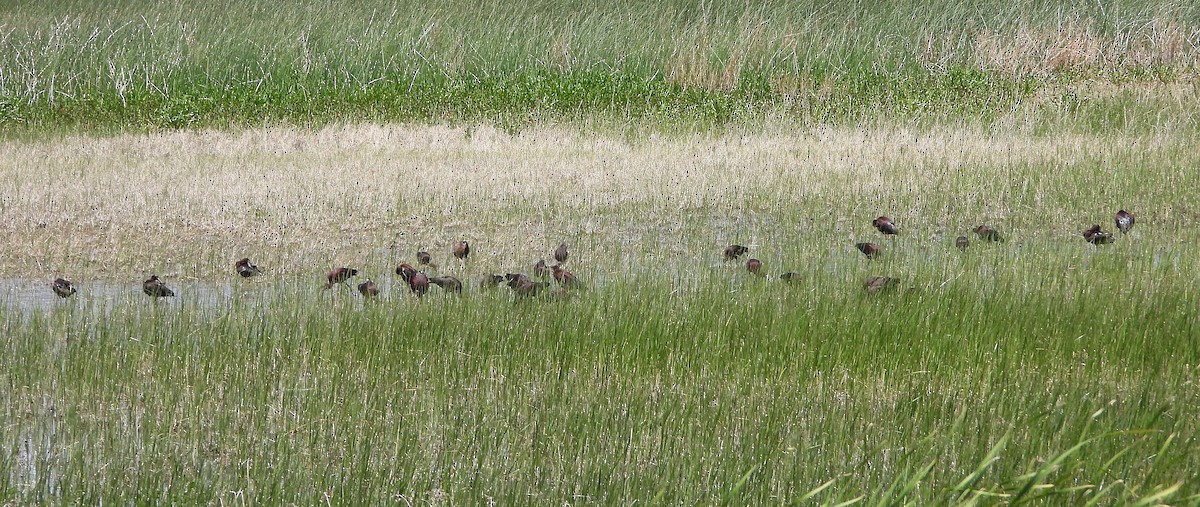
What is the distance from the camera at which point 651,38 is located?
15.6 metres

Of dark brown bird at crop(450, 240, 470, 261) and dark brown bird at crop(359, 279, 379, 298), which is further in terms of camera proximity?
dark brown bird at crop(450, 240, 470, 261)

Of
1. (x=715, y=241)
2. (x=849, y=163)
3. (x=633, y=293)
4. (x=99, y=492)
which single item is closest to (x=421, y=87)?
(x=849, y=163)

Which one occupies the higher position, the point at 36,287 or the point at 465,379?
the point at 465,379

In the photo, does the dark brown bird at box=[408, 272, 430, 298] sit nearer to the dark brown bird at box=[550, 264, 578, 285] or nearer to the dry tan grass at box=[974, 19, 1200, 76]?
the dark brown bird at box=[550, 264, 578, 285]

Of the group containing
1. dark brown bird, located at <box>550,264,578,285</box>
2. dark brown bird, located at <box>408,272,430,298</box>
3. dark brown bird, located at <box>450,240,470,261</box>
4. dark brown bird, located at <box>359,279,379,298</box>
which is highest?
dark brown bird, located at <box>550,264,578,285</box>

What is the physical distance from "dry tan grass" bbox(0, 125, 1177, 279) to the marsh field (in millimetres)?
49

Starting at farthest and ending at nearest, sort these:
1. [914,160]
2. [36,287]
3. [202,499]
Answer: [914,160], [36,287], [202,499]

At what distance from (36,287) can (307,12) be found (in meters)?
11.6

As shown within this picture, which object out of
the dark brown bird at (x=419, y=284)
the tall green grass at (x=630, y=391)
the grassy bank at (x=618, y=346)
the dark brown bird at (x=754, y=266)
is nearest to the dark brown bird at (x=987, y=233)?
the grassy bank at (x=618, y=346)

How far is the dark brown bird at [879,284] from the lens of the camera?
5.21 metres

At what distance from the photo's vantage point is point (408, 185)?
8875 mm

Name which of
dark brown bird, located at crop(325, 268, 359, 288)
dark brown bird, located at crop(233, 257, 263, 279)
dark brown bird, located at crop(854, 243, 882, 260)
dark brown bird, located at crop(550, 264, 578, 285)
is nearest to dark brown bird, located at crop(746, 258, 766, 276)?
dark brown bird, located at crop(854, 243, 882, 260)

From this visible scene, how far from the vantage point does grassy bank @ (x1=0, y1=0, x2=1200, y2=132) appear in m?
13.1

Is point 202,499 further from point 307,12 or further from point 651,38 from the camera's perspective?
point 307,12
